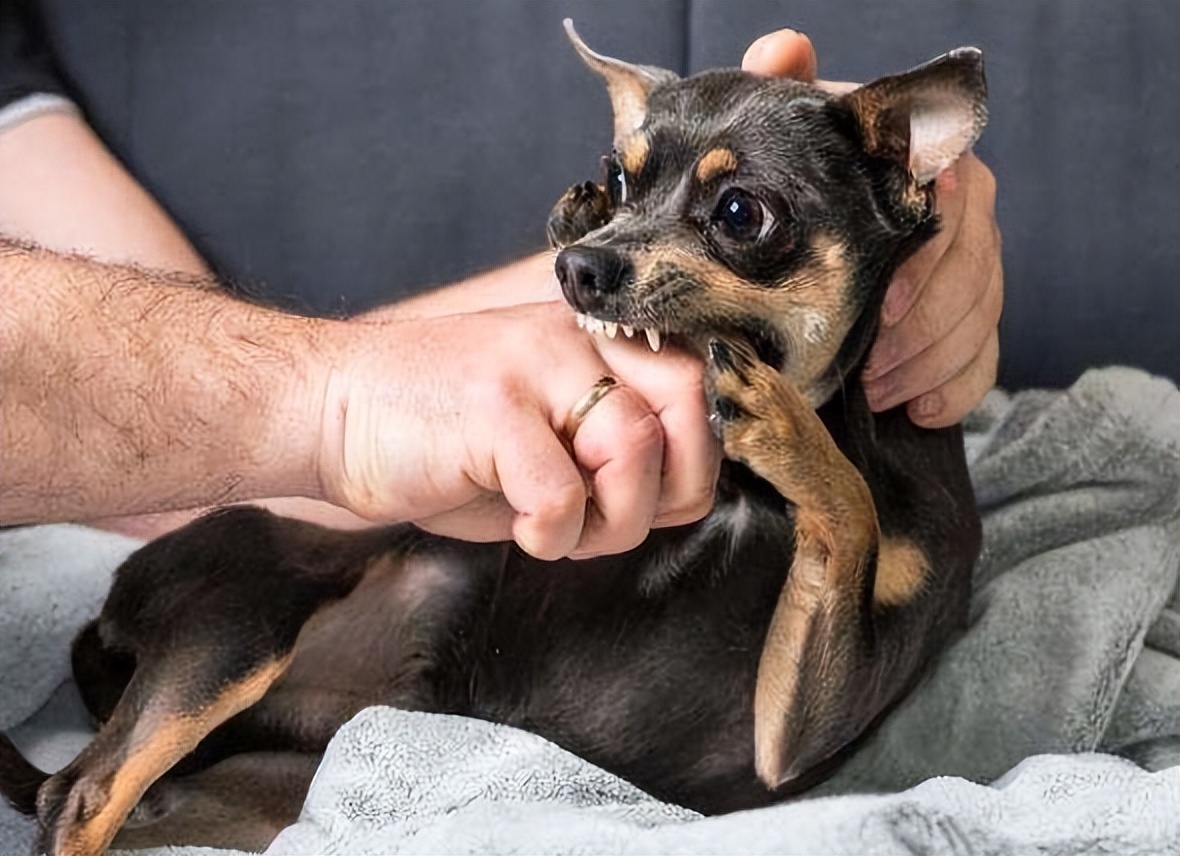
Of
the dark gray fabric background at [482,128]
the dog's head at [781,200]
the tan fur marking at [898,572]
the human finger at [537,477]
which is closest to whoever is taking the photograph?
the human finger at [537,477]

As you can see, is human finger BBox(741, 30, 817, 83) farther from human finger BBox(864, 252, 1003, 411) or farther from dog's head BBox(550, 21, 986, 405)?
human finger BBox(864, 252, 1003, 411)

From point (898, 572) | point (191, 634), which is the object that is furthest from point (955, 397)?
point (191, 634)

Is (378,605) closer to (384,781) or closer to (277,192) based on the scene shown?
(384,781)

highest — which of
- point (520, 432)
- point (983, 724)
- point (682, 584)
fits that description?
point (520, 432)

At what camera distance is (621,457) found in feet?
2.20

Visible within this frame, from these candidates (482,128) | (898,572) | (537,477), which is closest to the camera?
(537,477)

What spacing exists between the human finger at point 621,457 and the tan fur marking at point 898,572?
236 millimetres

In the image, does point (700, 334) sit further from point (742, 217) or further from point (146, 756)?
point (146, 756)

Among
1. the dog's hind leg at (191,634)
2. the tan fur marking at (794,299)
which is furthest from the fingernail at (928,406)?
the dog's hind leg at (191,634)

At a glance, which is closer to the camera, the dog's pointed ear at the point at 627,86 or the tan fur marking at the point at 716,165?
the tan fur marking at the point at 716,165

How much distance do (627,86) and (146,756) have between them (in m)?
0.47

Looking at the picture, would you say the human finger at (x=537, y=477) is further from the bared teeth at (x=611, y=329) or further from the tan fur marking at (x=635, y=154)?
the tan fur marking at (x=635, y=154)

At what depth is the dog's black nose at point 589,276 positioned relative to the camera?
2.31 ft

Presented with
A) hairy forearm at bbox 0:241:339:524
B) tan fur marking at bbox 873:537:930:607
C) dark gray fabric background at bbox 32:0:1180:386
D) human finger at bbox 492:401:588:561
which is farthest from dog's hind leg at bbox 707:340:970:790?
dark gray fabric background at bbox 32:0:1180:386
